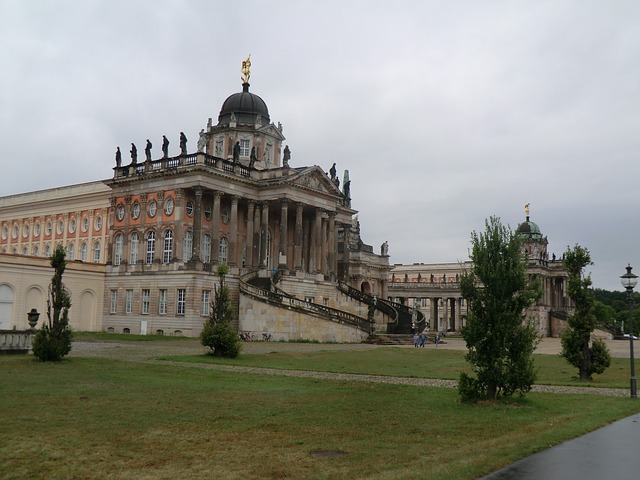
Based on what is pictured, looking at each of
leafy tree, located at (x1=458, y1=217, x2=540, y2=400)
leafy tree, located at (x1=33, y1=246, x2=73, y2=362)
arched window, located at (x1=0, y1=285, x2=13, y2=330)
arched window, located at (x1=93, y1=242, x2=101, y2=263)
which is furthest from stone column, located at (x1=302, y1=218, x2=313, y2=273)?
leafy tree, located at (x1=458, y1=217, x2=540, y2=400)

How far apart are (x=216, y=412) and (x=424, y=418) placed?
5142mm

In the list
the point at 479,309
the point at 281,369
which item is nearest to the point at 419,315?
the point at 281,369

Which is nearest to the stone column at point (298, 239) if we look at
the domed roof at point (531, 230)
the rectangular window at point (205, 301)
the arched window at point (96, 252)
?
the rectangular window at point (205, 301)

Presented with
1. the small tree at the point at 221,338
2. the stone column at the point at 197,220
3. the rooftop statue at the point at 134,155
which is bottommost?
the small tree at the point at 221,338

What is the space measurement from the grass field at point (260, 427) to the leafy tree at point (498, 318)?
30.1 inches

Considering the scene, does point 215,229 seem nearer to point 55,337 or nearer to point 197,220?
point 197,220

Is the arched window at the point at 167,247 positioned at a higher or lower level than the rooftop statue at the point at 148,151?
lower

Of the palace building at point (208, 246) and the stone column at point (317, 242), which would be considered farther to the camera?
the stone column at point (317, 242)

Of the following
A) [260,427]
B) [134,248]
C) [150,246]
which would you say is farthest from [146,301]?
[260,427]

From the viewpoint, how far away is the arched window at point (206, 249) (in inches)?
2450

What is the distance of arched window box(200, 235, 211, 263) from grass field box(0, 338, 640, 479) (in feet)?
122

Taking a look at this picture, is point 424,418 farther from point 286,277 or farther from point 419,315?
point 419,315

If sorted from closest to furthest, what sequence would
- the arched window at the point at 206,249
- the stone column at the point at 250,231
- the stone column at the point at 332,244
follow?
the arched window at the point at 206,249
the stone column at the point at 250,231
the stone column at the point at 332,244

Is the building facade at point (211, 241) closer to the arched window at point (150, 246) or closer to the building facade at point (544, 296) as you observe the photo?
the arched window at point (150, 246)
